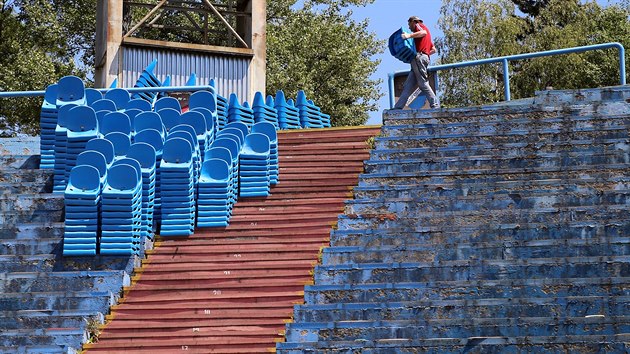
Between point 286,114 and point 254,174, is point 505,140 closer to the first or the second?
point 254,174

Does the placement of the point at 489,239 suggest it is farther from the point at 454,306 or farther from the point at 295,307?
the point at 295,307

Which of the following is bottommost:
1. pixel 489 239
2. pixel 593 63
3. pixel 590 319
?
pixel 590 319

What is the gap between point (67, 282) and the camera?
14.4 metres

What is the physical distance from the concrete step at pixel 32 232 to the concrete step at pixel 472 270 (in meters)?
3.64

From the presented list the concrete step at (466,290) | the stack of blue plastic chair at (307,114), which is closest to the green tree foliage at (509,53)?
the stack of blue plastic chair at (307,114)

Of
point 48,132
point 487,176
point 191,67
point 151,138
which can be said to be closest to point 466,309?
point 487,176

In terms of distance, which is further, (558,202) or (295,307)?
(558,202)

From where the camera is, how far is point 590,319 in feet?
40.0

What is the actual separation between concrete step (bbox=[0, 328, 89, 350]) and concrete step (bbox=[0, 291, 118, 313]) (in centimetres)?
60

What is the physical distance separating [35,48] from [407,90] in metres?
18.0

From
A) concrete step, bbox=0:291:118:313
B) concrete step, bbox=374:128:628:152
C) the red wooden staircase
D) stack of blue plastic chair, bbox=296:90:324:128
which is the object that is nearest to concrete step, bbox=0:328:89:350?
the red wooden staircase

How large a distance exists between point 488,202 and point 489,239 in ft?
2.99

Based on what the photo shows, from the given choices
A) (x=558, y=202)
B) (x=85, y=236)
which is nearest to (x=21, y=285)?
(x=85, y=236)

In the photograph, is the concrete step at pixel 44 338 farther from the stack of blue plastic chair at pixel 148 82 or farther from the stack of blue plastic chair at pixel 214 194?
the stack of blue plastic chair at pixel 148 82
